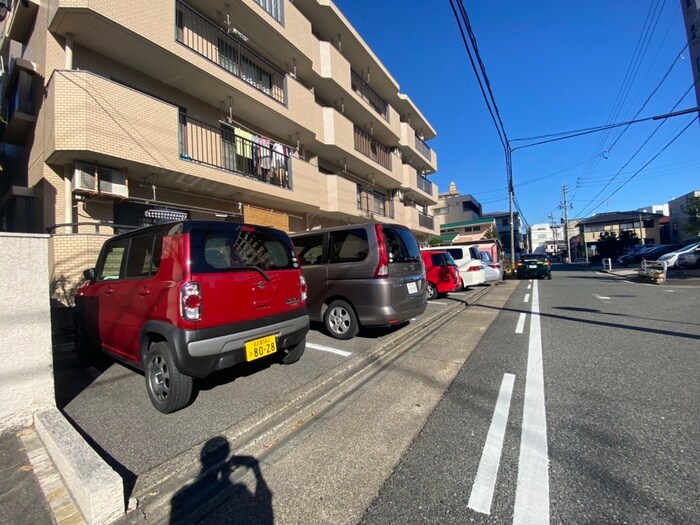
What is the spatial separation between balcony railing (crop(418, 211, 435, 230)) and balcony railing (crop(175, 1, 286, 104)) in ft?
45.0

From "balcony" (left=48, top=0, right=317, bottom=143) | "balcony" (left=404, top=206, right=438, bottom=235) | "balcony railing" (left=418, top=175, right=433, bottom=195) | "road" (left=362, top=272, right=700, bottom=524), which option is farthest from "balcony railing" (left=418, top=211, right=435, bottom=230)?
"road" (left=362, top=272, right=700, bottom=524)

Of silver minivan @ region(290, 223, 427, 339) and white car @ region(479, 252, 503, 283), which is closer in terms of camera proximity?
silver minivan @ region(290, 223, 427, 339)

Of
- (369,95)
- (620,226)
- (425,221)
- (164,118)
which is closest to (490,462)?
(164,118)

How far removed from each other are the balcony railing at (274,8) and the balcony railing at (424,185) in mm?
14451

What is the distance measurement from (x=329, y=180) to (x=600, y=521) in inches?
492

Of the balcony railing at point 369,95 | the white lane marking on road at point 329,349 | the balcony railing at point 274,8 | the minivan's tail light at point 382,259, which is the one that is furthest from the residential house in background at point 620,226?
the white lane marking on road at point 329,349

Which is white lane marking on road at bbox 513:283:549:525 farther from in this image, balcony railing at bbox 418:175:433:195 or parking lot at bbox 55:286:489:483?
balcony railing at bbox 418:175:433:195

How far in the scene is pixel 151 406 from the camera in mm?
3213

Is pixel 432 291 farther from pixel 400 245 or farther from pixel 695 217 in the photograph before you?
pixel 695 217

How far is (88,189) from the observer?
6.36 meters

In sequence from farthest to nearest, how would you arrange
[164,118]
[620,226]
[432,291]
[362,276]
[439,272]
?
[620,226], [432,291], [439,272], [164,118], [362,276]

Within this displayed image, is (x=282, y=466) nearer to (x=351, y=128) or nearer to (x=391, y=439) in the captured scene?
(x=391, y=439)

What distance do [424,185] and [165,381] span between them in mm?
23145

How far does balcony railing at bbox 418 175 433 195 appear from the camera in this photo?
23103mm
